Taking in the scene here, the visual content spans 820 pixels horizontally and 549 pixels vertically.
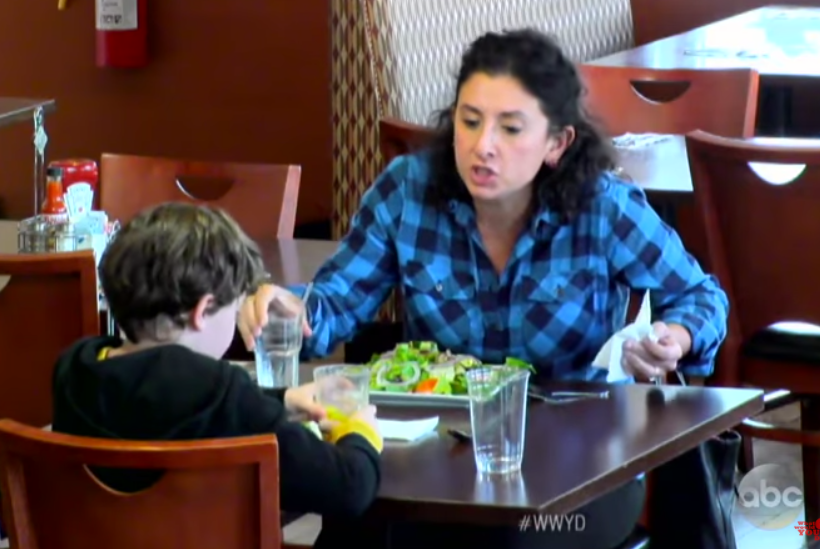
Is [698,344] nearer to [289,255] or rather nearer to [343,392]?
[343,392]

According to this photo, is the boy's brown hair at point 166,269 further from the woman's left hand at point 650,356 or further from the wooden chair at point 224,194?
the wooden chair at point 224,194

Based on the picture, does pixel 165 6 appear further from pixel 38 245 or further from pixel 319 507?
pixel 319 507

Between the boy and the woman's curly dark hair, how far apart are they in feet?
2.12

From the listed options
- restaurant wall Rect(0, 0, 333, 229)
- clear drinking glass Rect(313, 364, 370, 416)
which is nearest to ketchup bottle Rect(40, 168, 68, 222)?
clear drinking glass Rect(313, 364, 370, 416)

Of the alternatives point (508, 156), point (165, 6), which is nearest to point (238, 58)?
point (165, 6)

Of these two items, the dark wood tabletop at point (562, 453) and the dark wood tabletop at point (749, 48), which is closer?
the dark wood tabletop at point (562, 453)

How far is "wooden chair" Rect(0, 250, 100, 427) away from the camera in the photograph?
259 cm

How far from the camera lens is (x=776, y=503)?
13.3 ft

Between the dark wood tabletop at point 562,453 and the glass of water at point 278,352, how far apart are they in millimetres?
219

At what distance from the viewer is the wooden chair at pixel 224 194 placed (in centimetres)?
349

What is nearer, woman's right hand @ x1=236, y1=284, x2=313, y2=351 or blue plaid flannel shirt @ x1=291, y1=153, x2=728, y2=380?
woman's right hand @ x1=236, y1=284, x2=313, y2=351

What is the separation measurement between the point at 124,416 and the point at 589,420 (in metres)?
0.64

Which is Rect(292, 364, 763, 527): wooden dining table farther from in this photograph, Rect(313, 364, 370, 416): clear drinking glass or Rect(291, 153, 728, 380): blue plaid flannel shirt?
Rect(291, 153, 728, 380): blue plaid flannel shirt

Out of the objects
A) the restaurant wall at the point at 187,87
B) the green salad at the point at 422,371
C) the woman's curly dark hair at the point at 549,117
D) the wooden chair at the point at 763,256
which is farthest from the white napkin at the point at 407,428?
the restaurant wall at the point at 187,87
